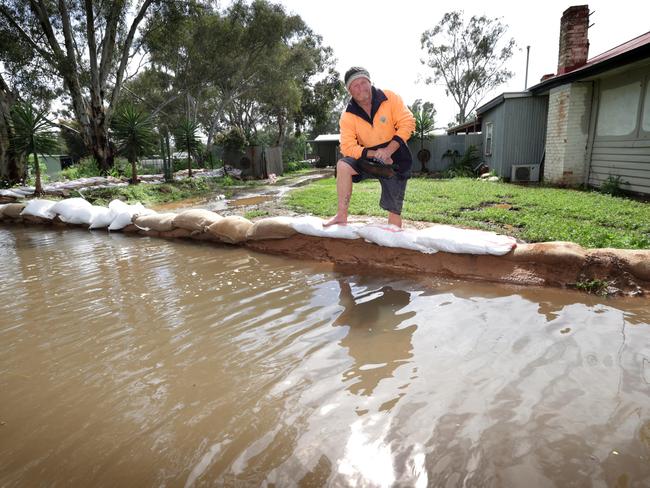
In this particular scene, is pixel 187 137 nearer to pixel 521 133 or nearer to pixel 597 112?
pixel 521 133

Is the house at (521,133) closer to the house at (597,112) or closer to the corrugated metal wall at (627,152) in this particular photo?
the house at (597,112)

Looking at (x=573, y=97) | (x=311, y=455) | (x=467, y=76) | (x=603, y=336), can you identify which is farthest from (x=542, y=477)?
(x=467, y=76)

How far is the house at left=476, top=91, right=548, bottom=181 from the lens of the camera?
11.2m

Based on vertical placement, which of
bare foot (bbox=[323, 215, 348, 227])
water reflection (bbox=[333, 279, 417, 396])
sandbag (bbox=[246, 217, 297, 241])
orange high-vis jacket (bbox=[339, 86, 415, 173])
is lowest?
water reflection (bbox=[333, 279, 417, 396])

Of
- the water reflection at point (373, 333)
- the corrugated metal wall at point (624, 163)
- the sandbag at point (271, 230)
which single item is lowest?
the water reflection at point (373, 333)

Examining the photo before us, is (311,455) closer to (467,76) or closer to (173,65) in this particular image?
(173,65)

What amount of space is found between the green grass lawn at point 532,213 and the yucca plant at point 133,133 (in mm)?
6043

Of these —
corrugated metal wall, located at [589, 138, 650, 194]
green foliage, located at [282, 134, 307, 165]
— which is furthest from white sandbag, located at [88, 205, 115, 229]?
green foliage, located at [282, 134, 307, 165]

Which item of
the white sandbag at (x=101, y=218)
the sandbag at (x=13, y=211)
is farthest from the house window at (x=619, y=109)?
the sandbag at (x=13, y=211)

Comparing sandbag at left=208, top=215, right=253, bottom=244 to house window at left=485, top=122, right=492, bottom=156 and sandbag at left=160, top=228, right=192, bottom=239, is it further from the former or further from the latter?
house window at left=485, top=122, right=492, bottom=156

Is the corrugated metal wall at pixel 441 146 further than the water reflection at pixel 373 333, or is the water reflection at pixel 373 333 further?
the corrugated metal wall at pixel 441 146

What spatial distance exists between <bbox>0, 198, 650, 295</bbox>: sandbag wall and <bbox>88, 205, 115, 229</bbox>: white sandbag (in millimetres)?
1251

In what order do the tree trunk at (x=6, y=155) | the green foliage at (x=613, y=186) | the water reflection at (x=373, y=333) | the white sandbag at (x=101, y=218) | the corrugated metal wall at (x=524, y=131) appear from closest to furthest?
the water reflection at (x=373, y=333) < the white sandbag at (x=101, y=218) < the green foliage at (x=613, y=186) < the tree trunk at (x=6, y=155) < the corrugated metal wall at (x=524, y=131)

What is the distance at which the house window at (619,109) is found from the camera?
299 inches
